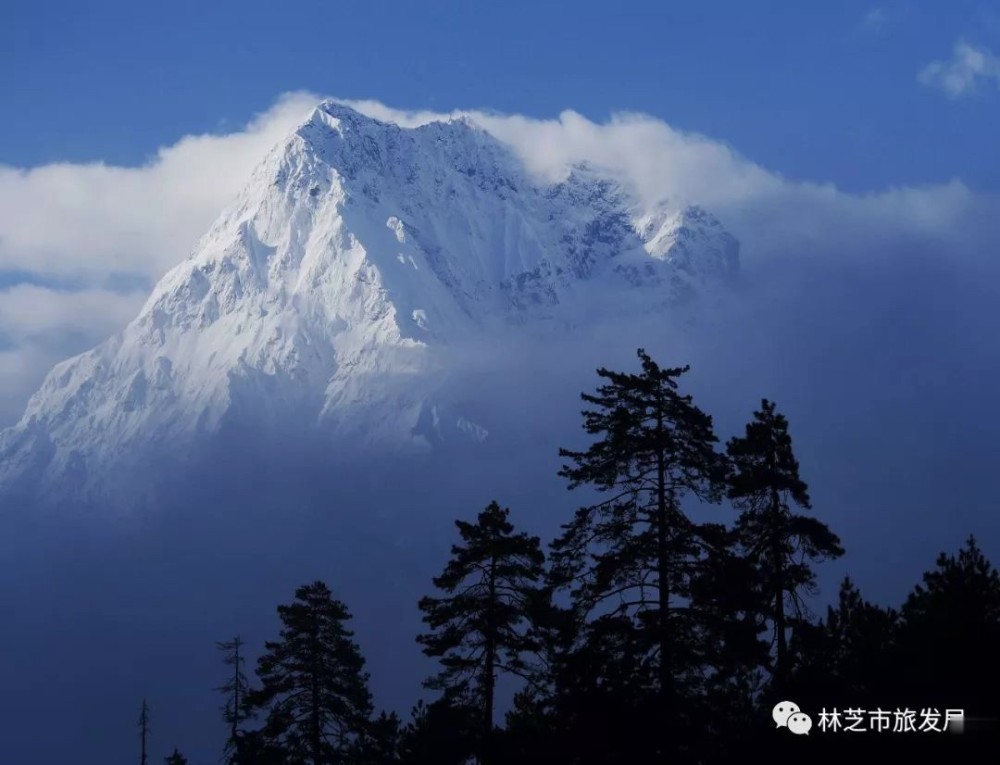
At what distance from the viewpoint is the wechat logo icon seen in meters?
28.3

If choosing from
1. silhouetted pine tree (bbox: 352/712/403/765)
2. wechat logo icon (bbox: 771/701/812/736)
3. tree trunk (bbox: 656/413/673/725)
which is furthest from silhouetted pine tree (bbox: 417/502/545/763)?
silhouetted pine tree (bbox: 352/712/403/765)

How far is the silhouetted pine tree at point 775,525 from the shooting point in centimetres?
3123

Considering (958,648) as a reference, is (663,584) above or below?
above

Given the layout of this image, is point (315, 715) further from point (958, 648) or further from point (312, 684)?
point (958, 648)

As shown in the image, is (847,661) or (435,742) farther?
(435,742)

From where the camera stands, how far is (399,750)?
47.9 metres

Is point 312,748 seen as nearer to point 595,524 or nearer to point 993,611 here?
point 595,524

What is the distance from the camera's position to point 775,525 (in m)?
31.6

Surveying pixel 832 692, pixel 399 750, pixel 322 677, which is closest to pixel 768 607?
pixel 832 692

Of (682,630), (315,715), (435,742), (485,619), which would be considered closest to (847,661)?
(682,630)

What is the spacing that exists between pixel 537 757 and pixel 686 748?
429 cm

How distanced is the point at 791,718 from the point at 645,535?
17.7ft

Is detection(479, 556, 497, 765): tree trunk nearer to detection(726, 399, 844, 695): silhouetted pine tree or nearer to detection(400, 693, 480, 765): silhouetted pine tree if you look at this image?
detection(400, 693, 480, 765): silhouetted pine tree

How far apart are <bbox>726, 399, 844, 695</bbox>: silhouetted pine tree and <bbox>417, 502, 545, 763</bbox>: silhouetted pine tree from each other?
5818 mm
